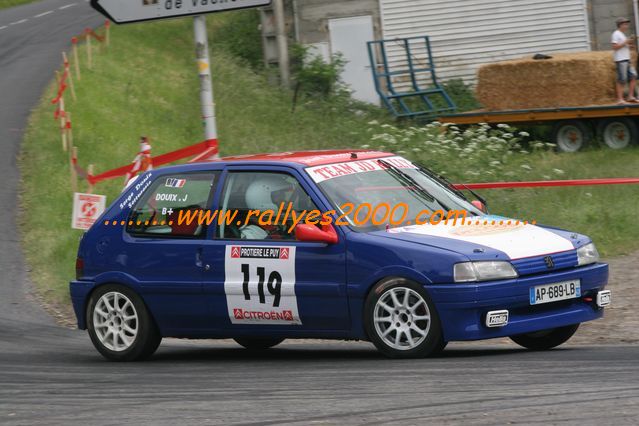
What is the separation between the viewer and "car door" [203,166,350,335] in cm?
864

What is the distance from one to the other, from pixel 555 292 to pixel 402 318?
3.55ft

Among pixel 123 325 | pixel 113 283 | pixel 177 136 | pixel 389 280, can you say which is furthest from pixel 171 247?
pixel 177 136

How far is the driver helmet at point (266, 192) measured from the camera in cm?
905

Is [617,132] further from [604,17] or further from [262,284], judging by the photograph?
[262,284]

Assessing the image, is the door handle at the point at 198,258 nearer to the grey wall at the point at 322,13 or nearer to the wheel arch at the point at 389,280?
the wheel arch at the point at 389,280

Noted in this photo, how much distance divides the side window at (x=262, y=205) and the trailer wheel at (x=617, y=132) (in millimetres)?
14360

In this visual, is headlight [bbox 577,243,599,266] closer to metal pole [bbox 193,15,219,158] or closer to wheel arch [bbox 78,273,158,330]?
wheel arch [bbox 78,273,158,330]

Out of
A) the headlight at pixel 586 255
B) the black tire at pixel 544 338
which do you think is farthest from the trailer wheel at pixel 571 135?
the headlight at pixel 586 255

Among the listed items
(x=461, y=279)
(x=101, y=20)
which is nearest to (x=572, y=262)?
(x=461, y=279)

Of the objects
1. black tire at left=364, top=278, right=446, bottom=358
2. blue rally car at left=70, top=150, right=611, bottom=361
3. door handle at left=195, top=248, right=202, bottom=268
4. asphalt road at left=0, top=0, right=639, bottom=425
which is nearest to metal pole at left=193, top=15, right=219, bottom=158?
asphalt road at left=0, top=0, right=639, bottom=425

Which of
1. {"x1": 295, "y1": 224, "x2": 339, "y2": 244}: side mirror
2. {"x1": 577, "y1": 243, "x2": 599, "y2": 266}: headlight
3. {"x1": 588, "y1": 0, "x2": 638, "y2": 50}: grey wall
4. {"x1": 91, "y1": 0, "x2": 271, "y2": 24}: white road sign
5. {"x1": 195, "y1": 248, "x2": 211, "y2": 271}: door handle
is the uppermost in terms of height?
{"x1": 588, "y1": 0, "x2": 638, "y2": 50}: grey wall

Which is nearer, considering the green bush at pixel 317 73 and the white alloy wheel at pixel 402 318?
the white alloy wheel at pixel 402 318

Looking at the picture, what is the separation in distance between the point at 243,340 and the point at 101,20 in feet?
94.7

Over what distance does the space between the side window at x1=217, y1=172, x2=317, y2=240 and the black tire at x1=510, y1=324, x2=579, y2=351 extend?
6.20 ft
